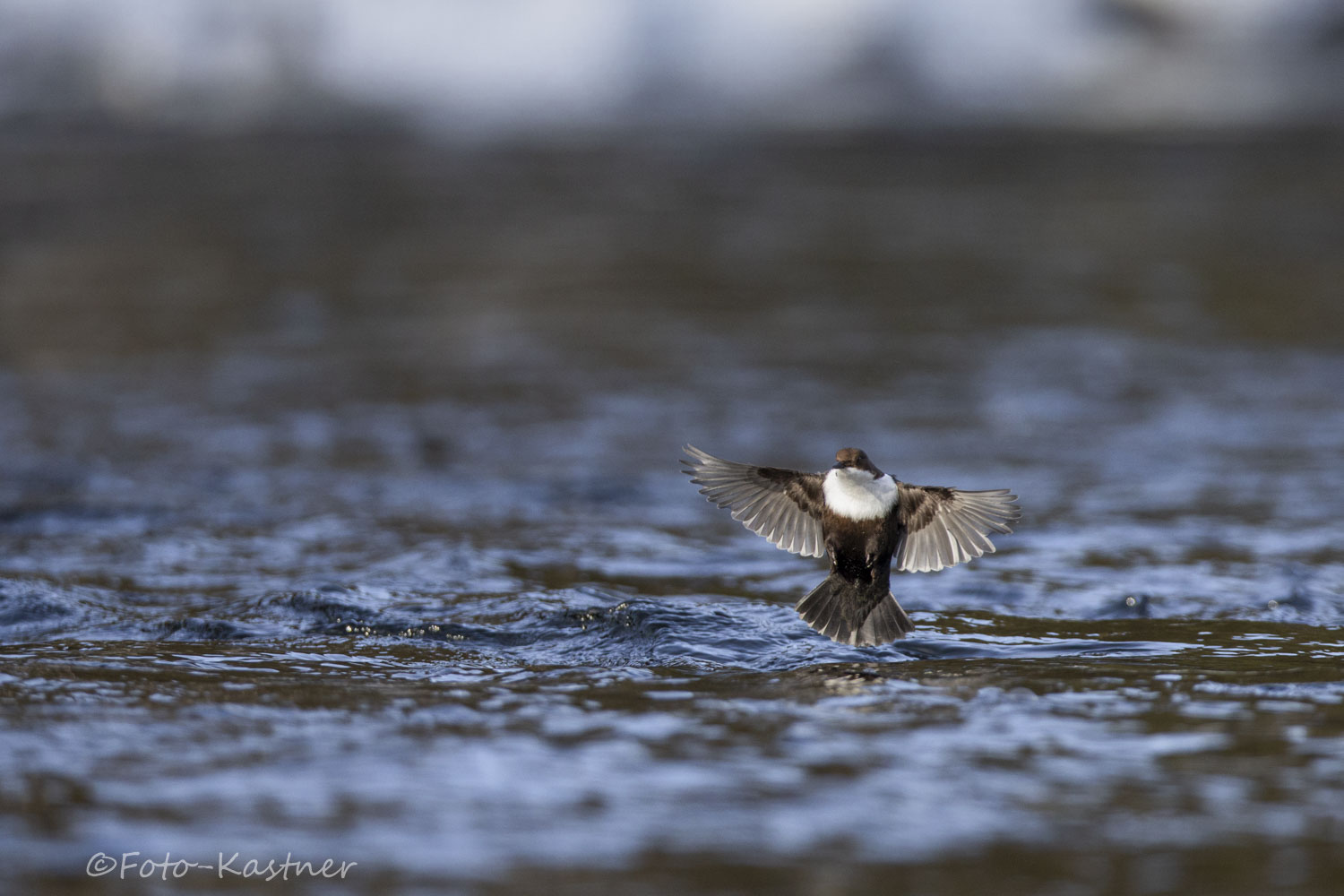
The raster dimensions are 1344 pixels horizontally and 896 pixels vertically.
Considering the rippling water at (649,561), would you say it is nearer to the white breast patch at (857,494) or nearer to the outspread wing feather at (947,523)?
the outspread wing feather at (947,523)

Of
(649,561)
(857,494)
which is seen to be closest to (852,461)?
(857,494)

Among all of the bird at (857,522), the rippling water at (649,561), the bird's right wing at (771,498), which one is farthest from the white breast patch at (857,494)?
the rippling water at (649,561)

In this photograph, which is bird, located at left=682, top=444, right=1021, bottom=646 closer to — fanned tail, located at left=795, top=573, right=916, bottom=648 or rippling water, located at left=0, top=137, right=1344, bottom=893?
fanned tail, located at left=795, top=573, right=916, bottom=648

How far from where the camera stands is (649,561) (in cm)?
625

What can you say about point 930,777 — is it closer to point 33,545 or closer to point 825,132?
point 33,545

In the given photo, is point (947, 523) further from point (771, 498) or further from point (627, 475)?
A: point (627, 475)

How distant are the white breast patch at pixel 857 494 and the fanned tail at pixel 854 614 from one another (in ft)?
0.67

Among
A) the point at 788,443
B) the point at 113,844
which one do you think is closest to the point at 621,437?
the point at 788,443

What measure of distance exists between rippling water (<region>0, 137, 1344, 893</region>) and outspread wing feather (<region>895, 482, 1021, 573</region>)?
0.25 metres

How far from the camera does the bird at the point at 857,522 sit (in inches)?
188

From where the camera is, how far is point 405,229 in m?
15.9

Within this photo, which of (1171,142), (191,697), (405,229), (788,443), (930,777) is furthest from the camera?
(1171,142)

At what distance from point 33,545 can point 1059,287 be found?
8921mm

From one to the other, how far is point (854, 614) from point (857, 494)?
1.15 feet
